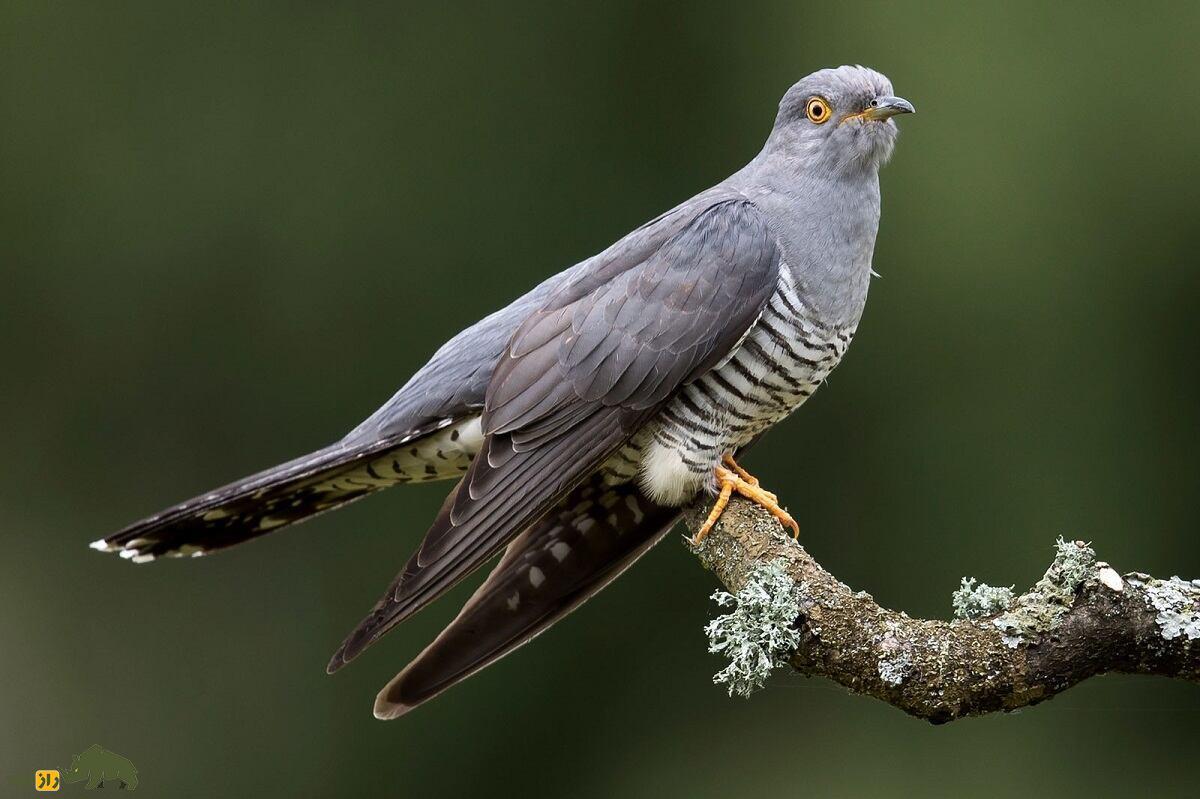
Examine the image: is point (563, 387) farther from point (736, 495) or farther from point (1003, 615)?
point (1003, 615)

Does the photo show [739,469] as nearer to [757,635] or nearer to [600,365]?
[600,365]

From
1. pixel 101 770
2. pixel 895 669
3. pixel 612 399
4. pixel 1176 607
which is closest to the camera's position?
pixel 1176 607

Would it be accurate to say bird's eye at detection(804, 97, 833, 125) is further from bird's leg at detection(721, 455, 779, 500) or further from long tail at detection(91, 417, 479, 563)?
long tail at detection(91, 417, 479, 563)

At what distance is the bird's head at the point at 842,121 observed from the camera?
2688 mm

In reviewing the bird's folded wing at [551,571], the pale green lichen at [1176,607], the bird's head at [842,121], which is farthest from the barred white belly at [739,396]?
the pale green lichen at [1176,607]

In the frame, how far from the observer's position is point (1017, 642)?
1.86 m

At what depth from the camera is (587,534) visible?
2.74 metres

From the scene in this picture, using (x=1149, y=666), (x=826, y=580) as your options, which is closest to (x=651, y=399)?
(x=826, y=580)

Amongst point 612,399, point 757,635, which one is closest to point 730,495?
point 612,399

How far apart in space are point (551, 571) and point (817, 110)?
1.08 metres

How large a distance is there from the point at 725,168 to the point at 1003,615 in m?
2.69

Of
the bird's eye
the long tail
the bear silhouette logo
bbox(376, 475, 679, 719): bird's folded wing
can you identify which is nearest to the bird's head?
the bird's eye

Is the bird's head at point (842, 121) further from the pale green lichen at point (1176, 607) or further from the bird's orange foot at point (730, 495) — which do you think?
the pale green lichen at point (1176, 607)

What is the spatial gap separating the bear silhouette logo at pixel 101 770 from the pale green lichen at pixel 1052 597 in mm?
2609
